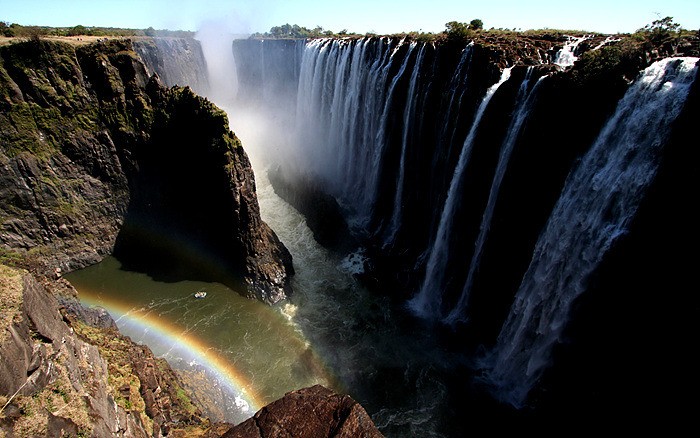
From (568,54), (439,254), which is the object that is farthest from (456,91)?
(439,254)

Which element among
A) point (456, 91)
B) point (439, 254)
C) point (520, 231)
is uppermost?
point (456, 91)

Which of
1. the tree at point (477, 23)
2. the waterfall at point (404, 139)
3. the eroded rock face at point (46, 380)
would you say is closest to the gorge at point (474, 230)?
the waterfall at point (404, 139)

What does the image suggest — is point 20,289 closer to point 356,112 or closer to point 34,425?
point 34,425

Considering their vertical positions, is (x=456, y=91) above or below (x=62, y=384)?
above

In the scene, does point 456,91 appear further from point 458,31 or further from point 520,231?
point 520,231

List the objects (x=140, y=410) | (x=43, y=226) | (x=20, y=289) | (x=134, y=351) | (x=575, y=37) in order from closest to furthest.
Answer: (x=20, y=289) < (x=140, y=410) < (x=134, y=351) < (x=575, y=37) < (x=43, y=226)

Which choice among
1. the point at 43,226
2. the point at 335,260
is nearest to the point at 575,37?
the point at 335,260

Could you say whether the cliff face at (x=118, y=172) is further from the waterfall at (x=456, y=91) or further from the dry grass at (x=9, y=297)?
the dry grass at (x=9, y=297)
